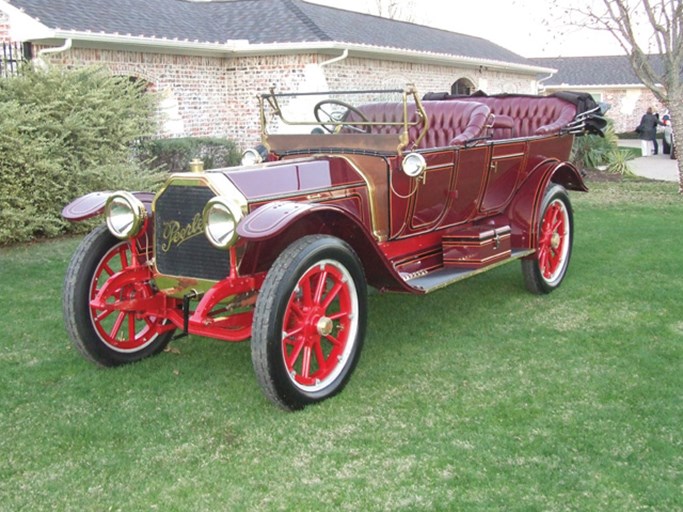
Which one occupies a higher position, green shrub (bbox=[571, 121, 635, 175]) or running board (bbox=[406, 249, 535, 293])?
green shrub (bbox=[571, 121, 635, 175])

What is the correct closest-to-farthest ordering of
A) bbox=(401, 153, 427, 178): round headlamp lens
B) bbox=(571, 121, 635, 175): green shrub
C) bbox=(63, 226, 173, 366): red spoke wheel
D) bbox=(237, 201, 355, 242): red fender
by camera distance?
1. bbox=(237, 201, 355, 242): red fender
2. bbox=(63, 226, 173, 366): red spoke wheel
3. bbox=(401, 153, 427, 178): round headlamp lens
4. bbox=(571, 121, 635, 175): green shrub

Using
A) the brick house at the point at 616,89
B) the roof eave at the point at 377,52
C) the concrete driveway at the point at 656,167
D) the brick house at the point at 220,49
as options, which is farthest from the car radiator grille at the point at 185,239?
the brick house at the point at 616,89

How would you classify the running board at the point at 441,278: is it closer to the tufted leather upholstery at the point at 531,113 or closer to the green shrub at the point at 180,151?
the tufted leather upholstery at the point at 531,113

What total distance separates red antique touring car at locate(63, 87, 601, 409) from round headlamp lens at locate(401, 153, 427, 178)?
1cm

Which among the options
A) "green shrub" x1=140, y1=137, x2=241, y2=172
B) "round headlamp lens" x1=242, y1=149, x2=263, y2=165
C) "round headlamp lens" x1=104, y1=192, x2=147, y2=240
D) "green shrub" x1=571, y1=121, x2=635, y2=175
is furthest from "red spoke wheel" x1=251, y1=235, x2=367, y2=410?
"green shrub" x1=571, y1=121, x2=635, y2=175

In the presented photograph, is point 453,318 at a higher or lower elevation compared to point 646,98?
lower

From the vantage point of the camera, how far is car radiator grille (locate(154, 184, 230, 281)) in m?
3.82

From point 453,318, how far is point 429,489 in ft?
7.65

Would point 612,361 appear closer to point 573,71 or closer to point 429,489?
point 429,489

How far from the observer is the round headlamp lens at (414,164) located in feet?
14.0

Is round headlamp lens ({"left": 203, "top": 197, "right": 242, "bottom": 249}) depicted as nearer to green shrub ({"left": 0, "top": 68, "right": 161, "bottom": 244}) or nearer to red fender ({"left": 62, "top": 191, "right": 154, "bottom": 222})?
red fender ({"left": 62, "top": 191, "right": 154, "bottom": 222})

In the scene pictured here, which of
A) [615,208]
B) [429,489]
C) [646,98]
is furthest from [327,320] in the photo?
[646,98]

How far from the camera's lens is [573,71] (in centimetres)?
3681

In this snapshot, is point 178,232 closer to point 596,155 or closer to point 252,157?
point 252,157
